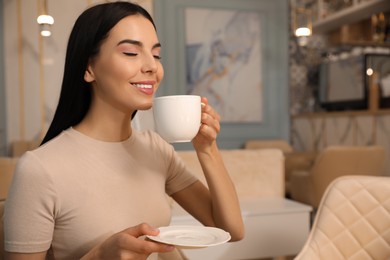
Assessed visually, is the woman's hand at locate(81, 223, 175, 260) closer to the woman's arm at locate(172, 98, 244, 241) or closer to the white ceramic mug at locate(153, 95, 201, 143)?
the white ceramic mug at locate(153, 95, 201, 143)

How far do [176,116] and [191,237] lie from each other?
0.27 m

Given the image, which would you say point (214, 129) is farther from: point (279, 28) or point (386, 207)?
point (279, 28)

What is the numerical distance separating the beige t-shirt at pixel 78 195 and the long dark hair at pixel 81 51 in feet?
0.18

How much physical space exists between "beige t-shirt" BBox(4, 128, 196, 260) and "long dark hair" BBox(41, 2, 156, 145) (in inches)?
2.2

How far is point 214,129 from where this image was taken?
1019 millimetres

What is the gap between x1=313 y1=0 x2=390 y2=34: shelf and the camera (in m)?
4.27

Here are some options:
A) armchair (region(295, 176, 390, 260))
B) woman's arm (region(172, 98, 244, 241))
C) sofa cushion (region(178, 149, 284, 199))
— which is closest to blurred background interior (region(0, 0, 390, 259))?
sofa cushion (region(178, 149, 284, 199))

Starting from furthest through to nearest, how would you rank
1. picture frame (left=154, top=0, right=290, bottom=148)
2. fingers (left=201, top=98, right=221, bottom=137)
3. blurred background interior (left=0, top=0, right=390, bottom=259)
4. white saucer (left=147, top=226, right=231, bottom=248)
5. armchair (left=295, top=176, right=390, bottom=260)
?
picture frame (left=154, top=0, right=290, bottom=148) → blurred background interior (left=0, top=0, right=390, bottom=259) → armchair (left=295, top=176, right=390, bottom=260) → fingers (left=201, top=98, right=221, bottom=137) → white saucer (left=147, top=226, right=231, bottom=248)

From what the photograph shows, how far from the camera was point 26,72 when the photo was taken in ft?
14.5

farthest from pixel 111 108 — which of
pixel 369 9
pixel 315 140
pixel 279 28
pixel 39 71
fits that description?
pixel 279 28

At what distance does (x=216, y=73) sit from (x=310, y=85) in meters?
1.49

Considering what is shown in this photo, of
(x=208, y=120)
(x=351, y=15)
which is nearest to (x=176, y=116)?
(x=208, y=120)

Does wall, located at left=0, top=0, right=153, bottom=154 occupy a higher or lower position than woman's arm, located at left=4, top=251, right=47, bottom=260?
higher

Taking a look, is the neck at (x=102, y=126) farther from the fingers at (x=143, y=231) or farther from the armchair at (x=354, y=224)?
the armchair at (x=354, y=224)
